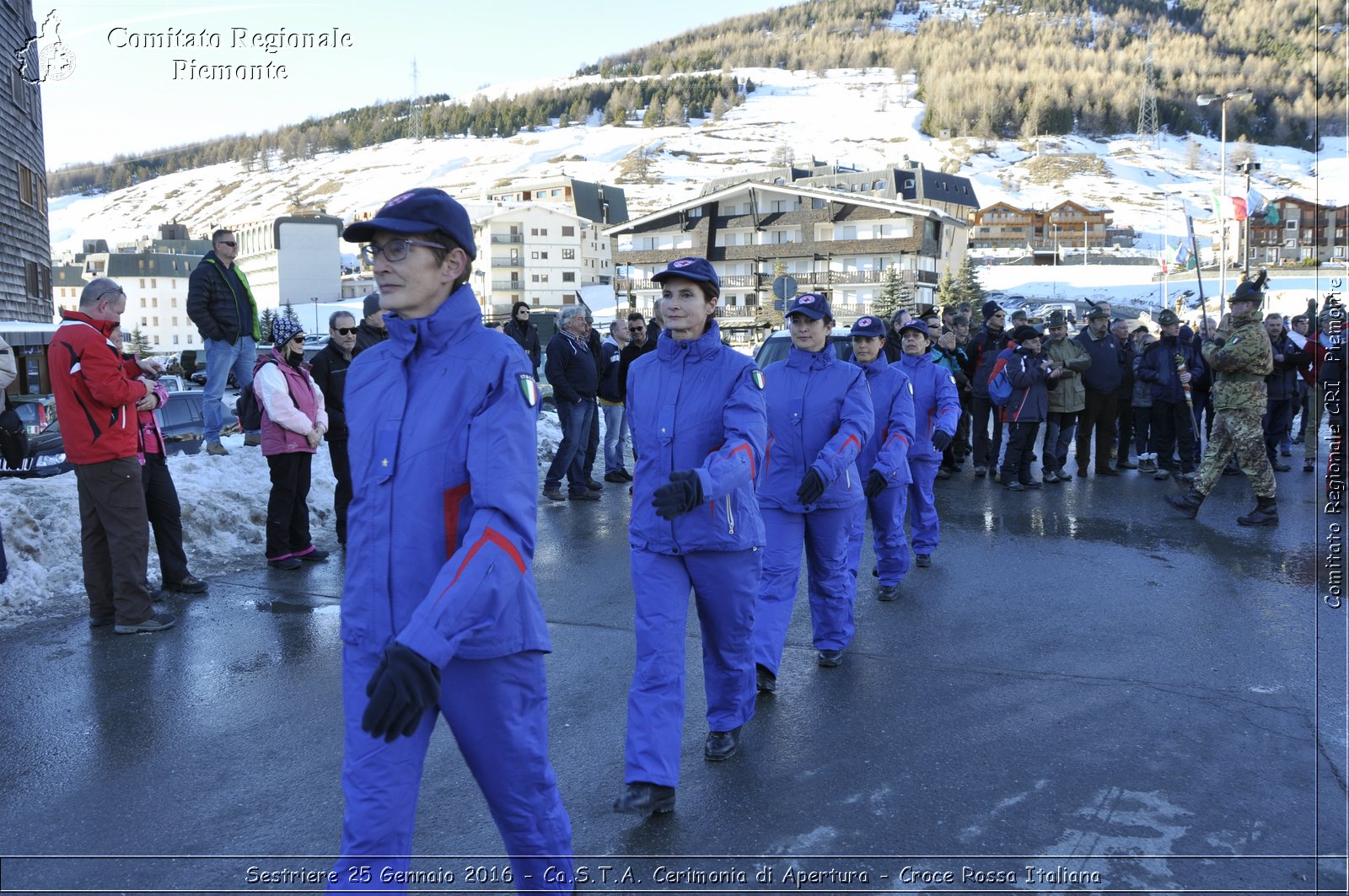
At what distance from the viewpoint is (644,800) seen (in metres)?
3.72

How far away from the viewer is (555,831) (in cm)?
263

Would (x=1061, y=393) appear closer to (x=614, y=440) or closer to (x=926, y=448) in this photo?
(x=926, y=448)

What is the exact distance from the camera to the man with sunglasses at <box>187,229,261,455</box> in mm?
9836

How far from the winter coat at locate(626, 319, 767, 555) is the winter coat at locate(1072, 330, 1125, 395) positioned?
1034cm

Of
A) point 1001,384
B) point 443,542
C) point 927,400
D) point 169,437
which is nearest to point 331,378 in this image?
point 169,437

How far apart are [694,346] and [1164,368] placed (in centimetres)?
1159

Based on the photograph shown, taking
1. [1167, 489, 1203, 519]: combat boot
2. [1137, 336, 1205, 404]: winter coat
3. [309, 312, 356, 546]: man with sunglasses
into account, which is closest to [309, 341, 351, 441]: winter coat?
[309, 312, 356, 546]: man with sunglasses

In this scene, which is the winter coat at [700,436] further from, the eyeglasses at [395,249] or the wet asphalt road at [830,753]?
the eyeglasses at [395,249]

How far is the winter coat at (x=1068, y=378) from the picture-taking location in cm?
1274

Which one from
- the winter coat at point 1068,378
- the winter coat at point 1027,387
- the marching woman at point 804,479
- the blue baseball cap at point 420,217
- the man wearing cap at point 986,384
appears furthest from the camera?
the man wearing cap at point 986,384

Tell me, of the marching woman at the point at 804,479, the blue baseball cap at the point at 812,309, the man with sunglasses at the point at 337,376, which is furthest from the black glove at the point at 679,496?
the man with sunglasses at the point at 337,376

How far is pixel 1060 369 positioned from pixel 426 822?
11.1 m

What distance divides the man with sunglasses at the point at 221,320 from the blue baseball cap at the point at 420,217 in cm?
788

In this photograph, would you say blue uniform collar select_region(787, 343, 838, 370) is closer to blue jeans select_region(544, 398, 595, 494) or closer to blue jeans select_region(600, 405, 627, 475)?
blue jeans select_region(544, 398, 595, 494)
